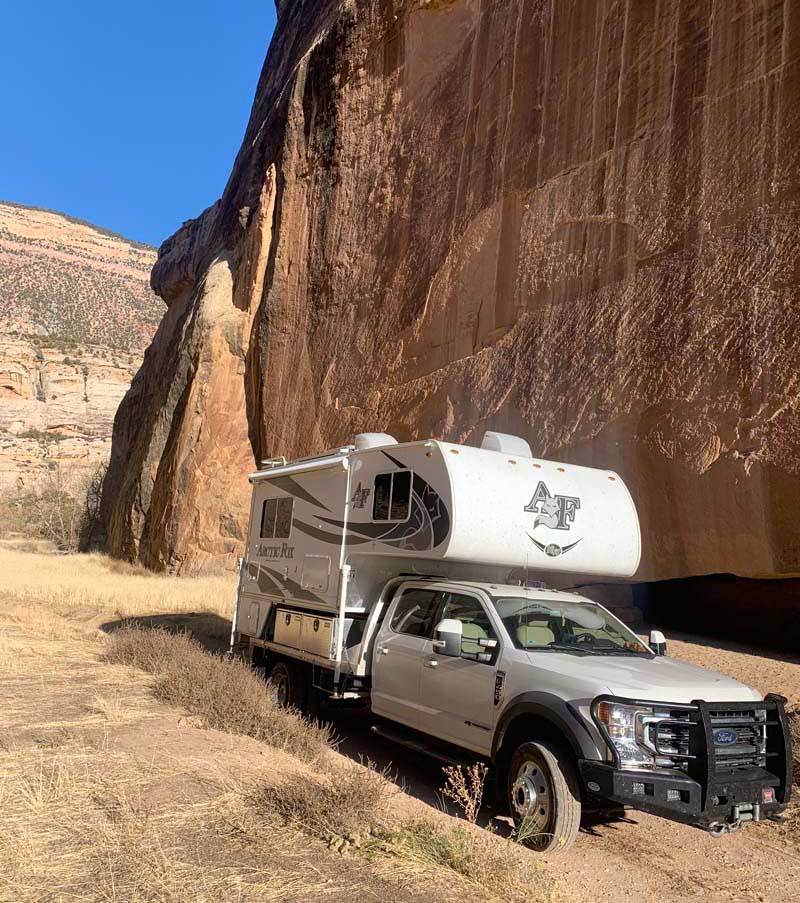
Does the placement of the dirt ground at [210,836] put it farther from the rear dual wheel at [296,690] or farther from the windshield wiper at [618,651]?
the windshield wiper at [618,651]

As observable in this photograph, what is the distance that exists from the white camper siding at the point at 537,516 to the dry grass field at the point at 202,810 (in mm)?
2213

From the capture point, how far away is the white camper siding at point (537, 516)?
7203 millimetres

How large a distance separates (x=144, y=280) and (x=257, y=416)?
8388 cm

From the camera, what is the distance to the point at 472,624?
676 cm

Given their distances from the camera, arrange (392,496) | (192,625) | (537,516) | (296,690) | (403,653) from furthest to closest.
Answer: (192,625) < (296,690) < (392,496) < (537,516) < (403,653)

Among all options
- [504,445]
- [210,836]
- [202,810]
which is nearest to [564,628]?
[504,445]

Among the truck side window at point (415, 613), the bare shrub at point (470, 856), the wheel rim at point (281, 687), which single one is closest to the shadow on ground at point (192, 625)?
the wheel rim at point (281, 687)

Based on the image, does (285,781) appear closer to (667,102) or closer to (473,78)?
(667,102)

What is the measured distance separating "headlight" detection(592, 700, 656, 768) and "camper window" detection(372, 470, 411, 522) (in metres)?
2.98

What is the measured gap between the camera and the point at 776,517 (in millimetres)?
10117

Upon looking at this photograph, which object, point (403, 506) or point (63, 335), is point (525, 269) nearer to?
point (403, 506)

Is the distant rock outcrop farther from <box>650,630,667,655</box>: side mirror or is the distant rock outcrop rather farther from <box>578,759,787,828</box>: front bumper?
<box>578,759,787,828</box>: front bumper

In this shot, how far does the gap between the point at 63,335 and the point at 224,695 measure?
77068mm

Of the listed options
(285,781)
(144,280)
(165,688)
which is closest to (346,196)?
(165,688)
